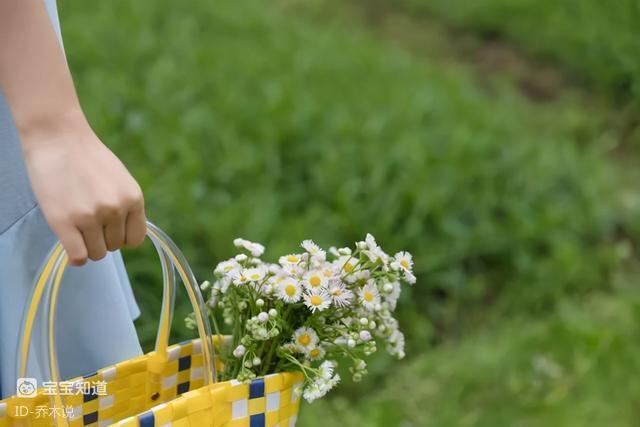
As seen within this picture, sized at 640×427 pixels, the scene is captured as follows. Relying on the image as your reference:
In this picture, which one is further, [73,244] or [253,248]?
[253,248]

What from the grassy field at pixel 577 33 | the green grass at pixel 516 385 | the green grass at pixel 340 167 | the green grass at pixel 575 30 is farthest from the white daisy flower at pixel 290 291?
the green grass at pixel 575 30

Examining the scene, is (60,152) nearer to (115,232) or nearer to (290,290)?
(115,232)

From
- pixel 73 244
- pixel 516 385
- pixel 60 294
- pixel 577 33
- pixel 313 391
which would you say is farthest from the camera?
pixel 577 33

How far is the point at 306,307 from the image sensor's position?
3.45 ft

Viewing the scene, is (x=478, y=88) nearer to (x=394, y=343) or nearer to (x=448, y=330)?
(x=448, y=330)

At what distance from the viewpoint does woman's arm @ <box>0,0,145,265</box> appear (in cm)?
87

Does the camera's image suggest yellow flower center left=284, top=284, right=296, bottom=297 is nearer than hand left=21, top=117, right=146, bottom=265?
No

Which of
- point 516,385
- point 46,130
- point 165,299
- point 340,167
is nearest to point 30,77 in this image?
point 46,130

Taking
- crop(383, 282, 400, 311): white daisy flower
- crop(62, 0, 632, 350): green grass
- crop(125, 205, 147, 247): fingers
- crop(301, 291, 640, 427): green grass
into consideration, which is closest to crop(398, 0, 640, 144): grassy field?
crop(62, 0, 632, 350): green grass

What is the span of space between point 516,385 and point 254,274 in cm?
135

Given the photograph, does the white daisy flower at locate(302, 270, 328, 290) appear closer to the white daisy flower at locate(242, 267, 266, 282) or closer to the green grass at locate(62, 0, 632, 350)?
the white daisy flower at locate(242, 267, 266, 282)

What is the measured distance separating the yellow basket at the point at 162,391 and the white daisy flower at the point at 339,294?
Result: 0.29 feet

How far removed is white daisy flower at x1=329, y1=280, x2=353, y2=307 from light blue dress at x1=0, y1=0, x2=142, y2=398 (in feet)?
0.89

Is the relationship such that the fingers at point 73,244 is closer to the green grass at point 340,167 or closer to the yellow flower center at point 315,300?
the yellow flower center at point 315,300
